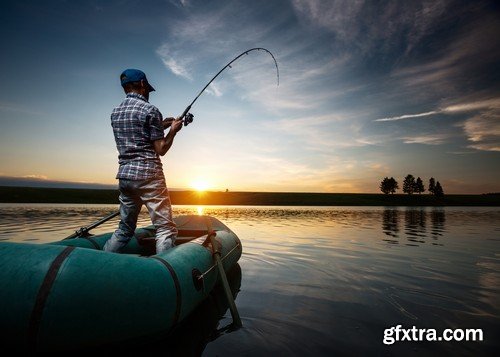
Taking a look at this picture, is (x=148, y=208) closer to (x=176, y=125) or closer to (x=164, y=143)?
(x=164, y=143)

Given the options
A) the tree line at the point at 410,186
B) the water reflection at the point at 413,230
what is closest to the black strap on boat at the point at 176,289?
the water reflection at the point at 413,230

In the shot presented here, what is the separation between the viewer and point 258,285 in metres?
6.21

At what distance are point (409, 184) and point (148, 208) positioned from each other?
167191mm

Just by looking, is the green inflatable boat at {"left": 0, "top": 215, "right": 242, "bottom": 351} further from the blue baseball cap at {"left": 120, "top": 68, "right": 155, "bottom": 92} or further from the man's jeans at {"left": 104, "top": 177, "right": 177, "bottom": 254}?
the blue baseball cap at {"left": 120, "top": 68, "right": 155, "bottom": 92}

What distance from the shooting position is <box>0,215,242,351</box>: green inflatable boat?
8.46 ft

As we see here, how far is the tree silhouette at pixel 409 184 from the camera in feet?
492

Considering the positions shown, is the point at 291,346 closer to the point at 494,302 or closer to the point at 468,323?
the point at 468,323

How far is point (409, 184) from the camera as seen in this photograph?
15075 centimetres

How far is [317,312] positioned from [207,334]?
5.89 feet

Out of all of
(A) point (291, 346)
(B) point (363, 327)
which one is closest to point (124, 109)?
(A) point (291, 346)

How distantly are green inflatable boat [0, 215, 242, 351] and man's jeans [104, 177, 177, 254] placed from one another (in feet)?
2.91

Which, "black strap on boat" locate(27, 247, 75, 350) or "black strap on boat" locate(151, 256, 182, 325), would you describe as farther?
"black strap on boat" locate(151, 256, 182, 325)

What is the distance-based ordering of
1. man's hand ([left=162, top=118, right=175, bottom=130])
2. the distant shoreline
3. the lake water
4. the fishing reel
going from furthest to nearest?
the distant shoreline → the fishing reel → man's hand ([left=162, top=118, right=175, bottom=130]) → the lake water

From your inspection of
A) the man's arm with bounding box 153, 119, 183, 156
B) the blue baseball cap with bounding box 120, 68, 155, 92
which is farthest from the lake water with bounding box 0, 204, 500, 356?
the blue baseball cap with bounding box 120, 68, 155, 92
